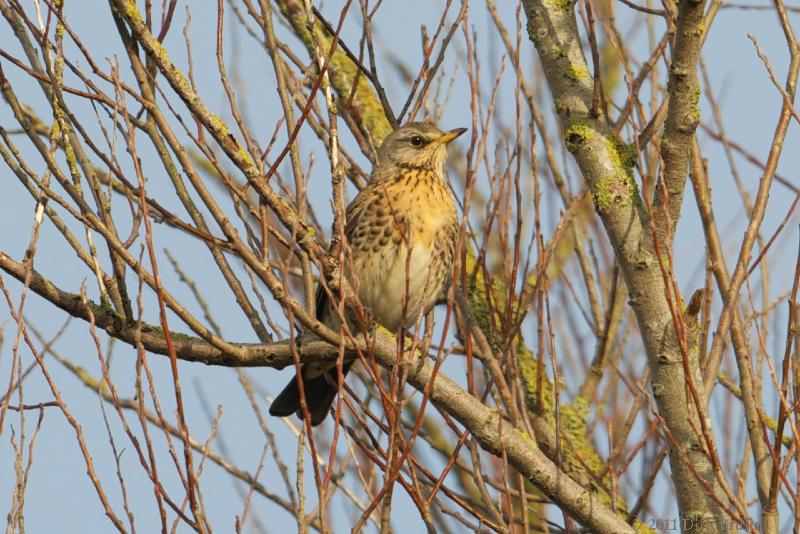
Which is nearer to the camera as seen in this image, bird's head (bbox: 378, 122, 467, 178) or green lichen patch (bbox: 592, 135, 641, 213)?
green lichen patch (bbox: 592, 135, 641, 213)

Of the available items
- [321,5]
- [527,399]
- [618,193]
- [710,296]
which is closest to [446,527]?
[527,399]

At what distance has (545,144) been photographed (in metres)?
5.68

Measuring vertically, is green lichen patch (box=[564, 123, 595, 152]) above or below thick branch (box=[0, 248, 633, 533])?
above

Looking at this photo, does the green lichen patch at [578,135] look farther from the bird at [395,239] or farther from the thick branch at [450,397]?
the bird at [395,239]

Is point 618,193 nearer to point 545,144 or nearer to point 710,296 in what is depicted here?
point 710,296

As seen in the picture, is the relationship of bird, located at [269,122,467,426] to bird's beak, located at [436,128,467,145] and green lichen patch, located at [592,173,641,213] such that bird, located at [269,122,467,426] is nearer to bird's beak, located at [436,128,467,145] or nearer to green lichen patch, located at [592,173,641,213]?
bird's beak, located at [436,128,467,145]

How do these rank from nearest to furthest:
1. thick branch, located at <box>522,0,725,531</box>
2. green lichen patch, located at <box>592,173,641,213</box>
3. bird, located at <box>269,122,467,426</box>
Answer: thick branch, located at <box>522,0,725,531</box> < green lichen patch, located at <box>592,173,641,213</box> < bird, located at <box>269,122,467,426</box>

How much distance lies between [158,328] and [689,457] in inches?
73.5

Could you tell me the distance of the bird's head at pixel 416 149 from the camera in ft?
19.6

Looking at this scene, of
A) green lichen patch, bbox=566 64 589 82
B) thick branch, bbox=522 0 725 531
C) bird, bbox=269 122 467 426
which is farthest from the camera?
bird, bbox=269 122 467 426

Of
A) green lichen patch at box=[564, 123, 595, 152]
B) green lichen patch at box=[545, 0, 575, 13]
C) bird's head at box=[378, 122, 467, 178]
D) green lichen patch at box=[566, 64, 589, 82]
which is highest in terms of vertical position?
bird's head at box=[378, 122, 467, 178]

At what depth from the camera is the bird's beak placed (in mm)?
6055

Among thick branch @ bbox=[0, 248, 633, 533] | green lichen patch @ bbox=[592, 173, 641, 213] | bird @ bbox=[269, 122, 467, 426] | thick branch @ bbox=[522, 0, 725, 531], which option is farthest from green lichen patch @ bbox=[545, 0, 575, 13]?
thick branch @ bbox=[0, 248, 633, 533]

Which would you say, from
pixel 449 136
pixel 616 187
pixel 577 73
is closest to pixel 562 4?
pixel 577 73
